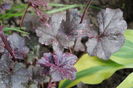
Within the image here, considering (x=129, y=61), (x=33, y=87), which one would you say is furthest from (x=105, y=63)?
(x=33, y=87)

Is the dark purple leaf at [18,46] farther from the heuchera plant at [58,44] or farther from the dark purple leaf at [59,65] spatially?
the dark purple leaf at [59,65]

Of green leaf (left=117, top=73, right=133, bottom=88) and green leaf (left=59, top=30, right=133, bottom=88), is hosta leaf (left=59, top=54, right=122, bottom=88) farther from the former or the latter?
green leaf (left=117, top=73, right=133, bottom=88)

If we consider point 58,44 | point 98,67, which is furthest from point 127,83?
point 58,44

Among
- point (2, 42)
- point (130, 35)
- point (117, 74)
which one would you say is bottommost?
point (117, 74)

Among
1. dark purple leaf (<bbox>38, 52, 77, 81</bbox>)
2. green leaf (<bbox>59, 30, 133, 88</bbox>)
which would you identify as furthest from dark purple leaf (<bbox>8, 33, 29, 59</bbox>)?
green leaf (<bbox>59, 30, 133, 88</bbox>)

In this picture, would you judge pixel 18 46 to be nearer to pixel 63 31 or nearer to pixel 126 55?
pixel 63 31

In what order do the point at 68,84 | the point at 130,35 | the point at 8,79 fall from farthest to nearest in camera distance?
the point at 130,35 < the point at 68,84 < the point at 8,79

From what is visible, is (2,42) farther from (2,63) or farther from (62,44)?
(62,44)
